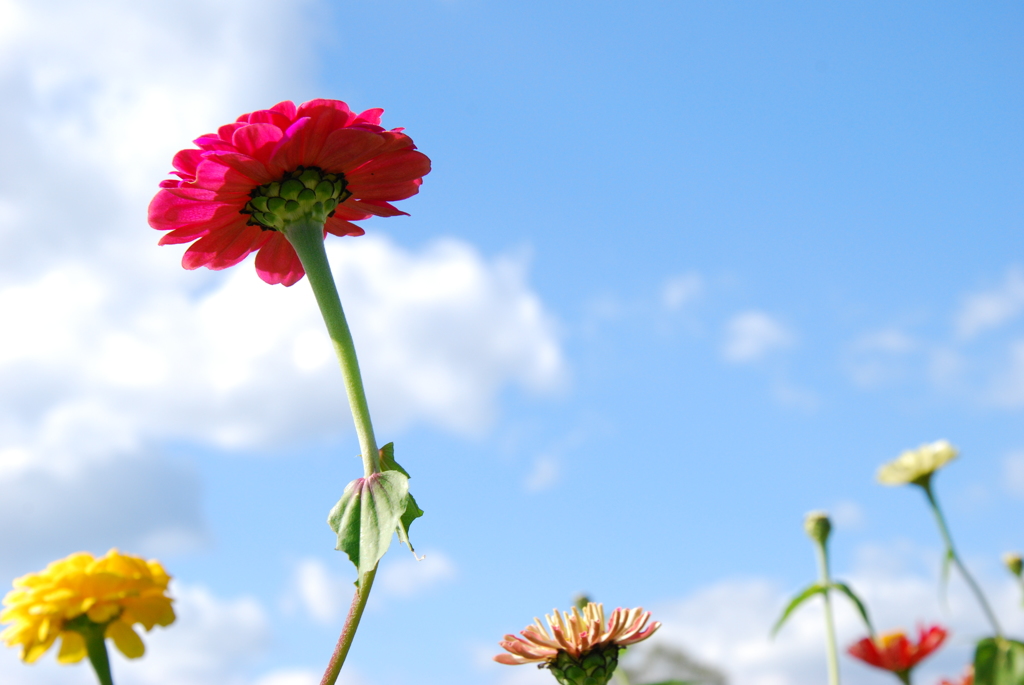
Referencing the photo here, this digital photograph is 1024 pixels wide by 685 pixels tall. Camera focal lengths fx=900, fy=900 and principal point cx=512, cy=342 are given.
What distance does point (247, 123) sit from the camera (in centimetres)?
139

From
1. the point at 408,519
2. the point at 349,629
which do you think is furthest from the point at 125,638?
the point at 408,519

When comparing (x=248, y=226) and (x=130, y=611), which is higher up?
(x=248, y=226)

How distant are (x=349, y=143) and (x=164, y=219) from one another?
337mm

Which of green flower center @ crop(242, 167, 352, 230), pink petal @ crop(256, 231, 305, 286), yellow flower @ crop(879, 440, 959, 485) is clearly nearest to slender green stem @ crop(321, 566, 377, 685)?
green flower center @ crop(242, 167, 352, 230)

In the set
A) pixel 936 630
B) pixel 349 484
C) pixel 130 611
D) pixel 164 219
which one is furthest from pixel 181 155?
pixel 936 630

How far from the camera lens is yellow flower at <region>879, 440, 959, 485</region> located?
3.54m

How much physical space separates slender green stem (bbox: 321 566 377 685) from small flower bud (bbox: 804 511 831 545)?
2163mm

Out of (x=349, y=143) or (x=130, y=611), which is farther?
(x=349, y=143)

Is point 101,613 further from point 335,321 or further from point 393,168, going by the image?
point 393,168

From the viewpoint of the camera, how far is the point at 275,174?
4.76ft

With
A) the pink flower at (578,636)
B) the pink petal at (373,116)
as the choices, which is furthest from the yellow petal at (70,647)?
the pink petal at (373,116)

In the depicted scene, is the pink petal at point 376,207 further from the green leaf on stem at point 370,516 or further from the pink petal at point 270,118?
the green leaf on stem at point 370,516

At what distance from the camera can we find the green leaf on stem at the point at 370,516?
121 centimetres

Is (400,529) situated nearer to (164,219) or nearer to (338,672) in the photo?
(338,672)
